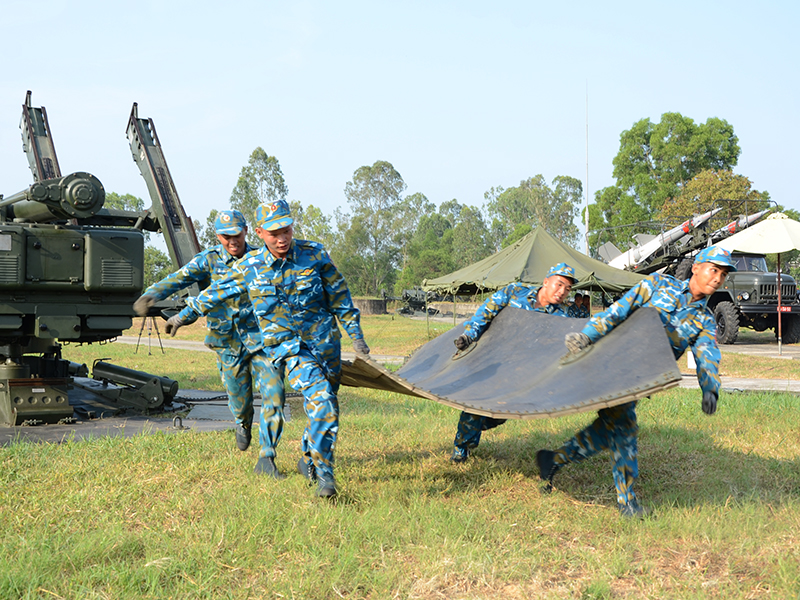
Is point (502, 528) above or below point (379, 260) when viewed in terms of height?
below

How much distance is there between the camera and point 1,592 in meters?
3.34

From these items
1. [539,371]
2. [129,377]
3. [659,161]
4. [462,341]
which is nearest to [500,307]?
[462,341]

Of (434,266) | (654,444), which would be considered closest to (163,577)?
(654,444)

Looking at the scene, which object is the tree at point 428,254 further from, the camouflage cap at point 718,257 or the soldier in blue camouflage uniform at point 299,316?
the camouflage cap at point 718,257

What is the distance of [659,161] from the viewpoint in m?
44.0

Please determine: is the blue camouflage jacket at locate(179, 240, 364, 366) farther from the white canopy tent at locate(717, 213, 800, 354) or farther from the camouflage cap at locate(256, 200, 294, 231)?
the white canopy tent at locate(717, 213, 800, 354)

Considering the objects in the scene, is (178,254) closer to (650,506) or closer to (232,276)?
(232,276)

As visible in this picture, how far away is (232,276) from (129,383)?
424 cm

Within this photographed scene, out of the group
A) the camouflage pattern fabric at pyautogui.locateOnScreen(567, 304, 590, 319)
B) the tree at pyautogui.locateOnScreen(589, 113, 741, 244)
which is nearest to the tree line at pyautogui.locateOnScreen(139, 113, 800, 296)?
the tree at pyautogui.locateOnScreen(589, 113, 741, 244)

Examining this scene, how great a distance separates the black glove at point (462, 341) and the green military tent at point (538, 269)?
11.1 meters

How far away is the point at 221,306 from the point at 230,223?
24.8 inches

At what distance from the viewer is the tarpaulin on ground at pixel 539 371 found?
407 cm

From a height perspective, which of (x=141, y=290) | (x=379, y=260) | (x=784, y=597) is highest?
(x=379, y=260)

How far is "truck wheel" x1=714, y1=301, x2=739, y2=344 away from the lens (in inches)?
796
